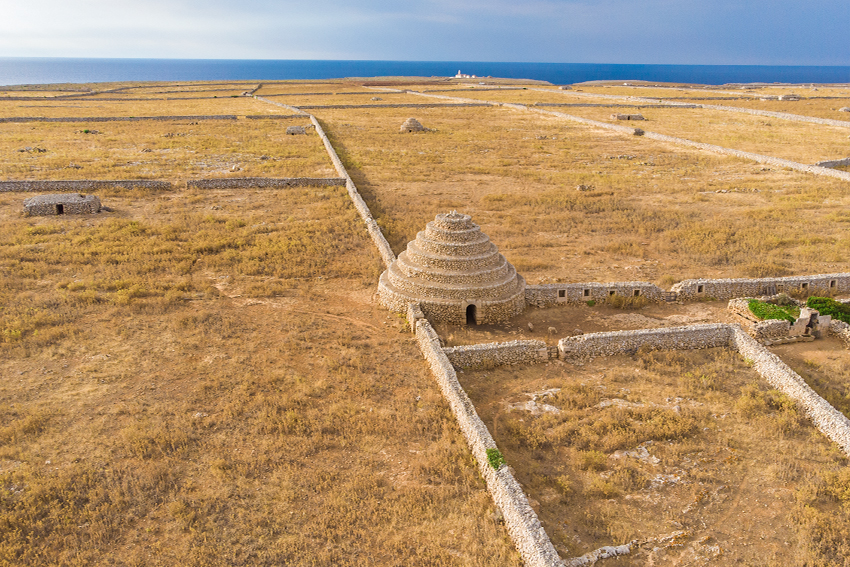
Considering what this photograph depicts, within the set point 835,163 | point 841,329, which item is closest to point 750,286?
point 841,329

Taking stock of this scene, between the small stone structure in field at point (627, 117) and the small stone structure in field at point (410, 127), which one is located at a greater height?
the small stone structure in field at point (627, 117)

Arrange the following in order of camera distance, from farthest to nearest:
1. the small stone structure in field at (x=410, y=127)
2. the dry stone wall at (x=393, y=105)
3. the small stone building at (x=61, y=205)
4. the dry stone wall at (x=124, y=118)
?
the dry stone wall at (x=393, y=105) → the dry stone wall at (x=124, y=118) → the small stone structure in field at (x=410, y=127) → the small stone building at (x=61, y=205)

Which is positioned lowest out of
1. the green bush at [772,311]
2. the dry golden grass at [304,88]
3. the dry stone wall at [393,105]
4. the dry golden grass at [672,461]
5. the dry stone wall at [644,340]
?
the dry golden grass at [672,461]

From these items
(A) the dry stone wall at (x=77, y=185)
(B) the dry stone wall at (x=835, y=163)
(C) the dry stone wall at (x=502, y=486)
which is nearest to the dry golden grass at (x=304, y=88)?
(A) the dry stone wall at (x=77, y=185)

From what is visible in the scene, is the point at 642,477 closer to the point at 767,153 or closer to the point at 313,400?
the point at 313,400

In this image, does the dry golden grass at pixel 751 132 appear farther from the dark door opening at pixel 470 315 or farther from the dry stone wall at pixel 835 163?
the dark door opening at pixel 470 315

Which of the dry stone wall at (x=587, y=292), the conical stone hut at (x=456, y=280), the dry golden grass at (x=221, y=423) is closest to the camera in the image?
the dry golden grass at (x=221, y=423)

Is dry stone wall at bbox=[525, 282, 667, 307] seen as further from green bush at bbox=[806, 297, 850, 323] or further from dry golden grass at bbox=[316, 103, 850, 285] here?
green bush at bbox=[806, 297, 850, 323]

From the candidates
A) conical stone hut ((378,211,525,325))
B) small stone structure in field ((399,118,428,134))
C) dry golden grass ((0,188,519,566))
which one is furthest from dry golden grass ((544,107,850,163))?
dry golden grass ((0,188,519,566))
